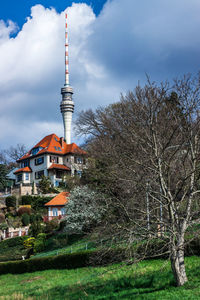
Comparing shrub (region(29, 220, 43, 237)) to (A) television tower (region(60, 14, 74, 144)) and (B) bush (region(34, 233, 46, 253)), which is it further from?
(A) television tower (region(60, 14, 74, 144))

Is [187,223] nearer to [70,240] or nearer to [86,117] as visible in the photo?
[70,240]

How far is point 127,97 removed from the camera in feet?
105

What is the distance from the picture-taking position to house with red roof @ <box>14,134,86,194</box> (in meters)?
59.1

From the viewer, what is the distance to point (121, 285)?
42.5 ft

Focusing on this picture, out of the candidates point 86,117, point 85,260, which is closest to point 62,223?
point 86,117

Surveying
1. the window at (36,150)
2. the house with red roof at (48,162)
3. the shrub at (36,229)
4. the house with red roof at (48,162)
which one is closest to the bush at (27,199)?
the house with red roof at (48,162)

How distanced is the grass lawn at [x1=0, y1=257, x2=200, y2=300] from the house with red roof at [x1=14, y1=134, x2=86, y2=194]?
135 feet

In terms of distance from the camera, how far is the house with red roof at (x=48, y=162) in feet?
194

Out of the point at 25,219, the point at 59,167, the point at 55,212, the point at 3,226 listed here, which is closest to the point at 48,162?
the point at 59,167

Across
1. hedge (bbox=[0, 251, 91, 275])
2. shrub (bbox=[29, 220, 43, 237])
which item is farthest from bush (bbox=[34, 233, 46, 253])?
hedge (bbox=[0, 251, 91, 275])

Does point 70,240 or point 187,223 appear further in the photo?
point 70,240

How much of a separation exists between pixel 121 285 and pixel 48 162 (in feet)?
156

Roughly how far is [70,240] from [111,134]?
1115cm

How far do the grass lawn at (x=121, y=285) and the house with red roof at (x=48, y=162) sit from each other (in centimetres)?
4107
